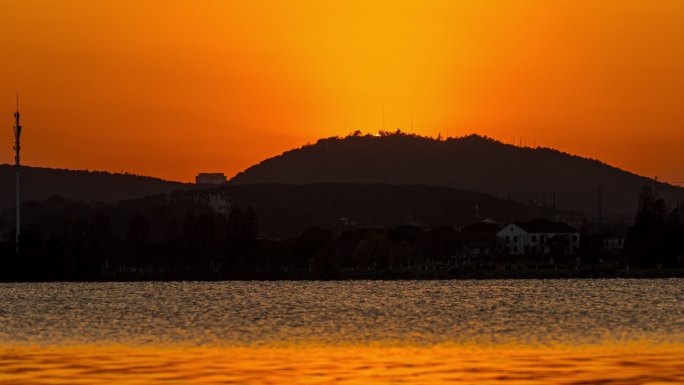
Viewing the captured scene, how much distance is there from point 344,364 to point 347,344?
14514 mm

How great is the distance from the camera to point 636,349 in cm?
7769

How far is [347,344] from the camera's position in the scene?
84250mm

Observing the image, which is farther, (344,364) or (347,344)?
(347,344)

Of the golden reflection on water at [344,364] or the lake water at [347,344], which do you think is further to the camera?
the lake water at [347,344]

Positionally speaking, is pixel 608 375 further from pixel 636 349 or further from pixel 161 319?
pixel 161 319

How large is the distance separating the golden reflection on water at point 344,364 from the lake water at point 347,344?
85mm

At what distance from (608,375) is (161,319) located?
207 feet

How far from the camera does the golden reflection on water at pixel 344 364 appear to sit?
61.7 metres

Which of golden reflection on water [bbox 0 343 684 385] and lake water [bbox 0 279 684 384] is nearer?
golden reflection on water [bbox 0 343 684 385]

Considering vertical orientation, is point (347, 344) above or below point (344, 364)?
above

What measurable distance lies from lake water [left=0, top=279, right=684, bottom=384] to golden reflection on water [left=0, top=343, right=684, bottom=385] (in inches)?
3.3

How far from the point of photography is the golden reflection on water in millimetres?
61719

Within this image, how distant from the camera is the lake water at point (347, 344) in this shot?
63875 mm

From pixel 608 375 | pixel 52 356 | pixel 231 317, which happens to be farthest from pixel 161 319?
pixel 608 375
